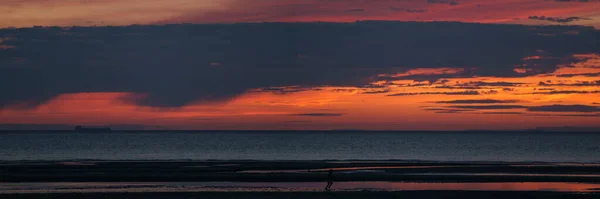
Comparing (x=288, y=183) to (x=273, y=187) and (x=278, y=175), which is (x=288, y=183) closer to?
(x=273, y=187)

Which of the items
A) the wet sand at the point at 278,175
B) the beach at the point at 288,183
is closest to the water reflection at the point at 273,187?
the beach at the point at 288,183

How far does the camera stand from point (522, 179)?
5194 centimetres
